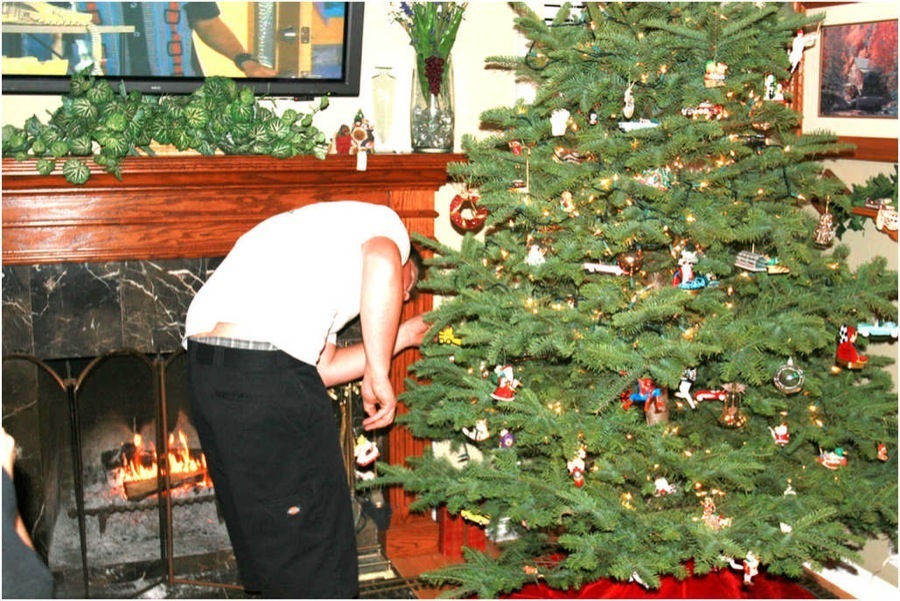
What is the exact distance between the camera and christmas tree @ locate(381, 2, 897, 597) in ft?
8.83

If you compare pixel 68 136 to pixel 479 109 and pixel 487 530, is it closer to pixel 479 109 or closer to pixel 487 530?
pixel 479 109

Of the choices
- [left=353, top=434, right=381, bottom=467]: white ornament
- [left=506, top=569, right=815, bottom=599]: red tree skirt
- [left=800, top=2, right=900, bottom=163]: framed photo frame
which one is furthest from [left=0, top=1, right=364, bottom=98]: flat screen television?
[left=506, top=569, right=815, bottom=599]: red tree skirt

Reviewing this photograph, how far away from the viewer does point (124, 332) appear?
3361mm

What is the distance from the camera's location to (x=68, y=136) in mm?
3090

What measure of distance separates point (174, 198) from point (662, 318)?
1.56m

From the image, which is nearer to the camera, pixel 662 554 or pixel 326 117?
pixel 662 554

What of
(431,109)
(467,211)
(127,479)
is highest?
(431,109)

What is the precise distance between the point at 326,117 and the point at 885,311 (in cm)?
183

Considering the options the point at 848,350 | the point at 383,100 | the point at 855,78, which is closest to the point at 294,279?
the point at 383,100

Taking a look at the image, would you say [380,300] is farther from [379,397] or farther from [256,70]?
[256,70]

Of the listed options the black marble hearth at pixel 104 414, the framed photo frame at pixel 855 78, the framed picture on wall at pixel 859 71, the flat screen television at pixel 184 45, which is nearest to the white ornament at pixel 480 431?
the black marble hearth at pixel 104 414

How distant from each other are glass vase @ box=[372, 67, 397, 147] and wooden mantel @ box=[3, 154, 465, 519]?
7.3 inches

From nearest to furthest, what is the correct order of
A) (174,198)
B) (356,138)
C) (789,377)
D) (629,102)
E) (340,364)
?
(629,102) → (789,377) → (340,364) → (174,198) → (356,138)

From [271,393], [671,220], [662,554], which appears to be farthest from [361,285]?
[662,554]
